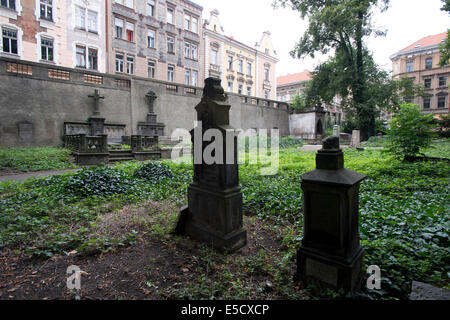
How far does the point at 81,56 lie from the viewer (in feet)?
69.8

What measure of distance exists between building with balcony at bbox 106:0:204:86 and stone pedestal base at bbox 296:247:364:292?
25026 millimetres

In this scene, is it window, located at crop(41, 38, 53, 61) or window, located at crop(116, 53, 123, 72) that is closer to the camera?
window, located at crop(41, 38, 53, 61)

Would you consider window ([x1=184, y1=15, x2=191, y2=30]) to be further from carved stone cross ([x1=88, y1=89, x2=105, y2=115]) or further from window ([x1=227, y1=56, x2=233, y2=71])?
carved stone cross ([x1=88, y1=89, x2=105, y2=115])

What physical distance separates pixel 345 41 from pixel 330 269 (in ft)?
95.1

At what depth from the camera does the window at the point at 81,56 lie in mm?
21062

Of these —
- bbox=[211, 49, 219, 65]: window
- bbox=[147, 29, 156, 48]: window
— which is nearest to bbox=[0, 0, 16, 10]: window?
bbox=[147, 29, 156, 48]: window

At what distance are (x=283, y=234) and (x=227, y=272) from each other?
1455 millimetres

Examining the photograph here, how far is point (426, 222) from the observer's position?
367 centimetres

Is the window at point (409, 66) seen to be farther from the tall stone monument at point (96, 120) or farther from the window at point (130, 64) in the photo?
the tall stone monument at point (96, 120)

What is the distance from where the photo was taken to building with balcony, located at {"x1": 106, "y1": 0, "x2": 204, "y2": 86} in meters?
23.3

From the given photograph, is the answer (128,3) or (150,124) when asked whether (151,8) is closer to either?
(128,3)

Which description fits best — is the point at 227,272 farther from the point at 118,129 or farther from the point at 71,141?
the point at 118,129

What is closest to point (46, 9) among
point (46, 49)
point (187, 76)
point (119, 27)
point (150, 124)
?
point (46, 49)

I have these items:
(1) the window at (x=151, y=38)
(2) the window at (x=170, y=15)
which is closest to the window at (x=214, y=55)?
(2) the window at (x=170, y=15)
